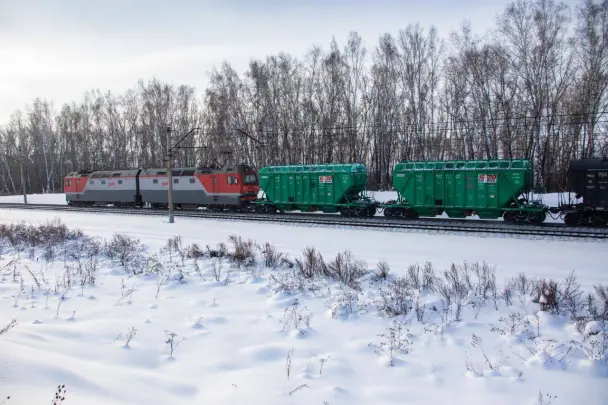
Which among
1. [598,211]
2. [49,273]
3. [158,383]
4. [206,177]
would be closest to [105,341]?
[158,383]

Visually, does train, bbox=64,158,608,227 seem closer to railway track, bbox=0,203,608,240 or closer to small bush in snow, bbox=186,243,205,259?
railway track, bbox=0,203,608,240

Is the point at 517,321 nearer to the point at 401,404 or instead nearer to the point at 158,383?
the point at 401,404

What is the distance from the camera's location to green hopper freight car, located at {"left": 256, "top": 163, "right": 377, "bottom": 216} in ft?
77.0

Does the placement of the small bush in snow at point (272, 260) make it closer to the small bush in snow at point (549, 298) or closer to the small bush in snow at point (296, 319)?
the small bush in snow at point (296, 319)

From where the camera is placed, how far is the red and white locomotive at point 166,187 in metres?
27.2

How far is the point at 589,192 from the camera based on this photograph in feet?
56.9

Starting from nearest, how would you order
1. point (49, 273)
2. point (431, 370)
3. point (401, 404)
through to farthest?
point (401, 404), point (431, 370), point (49, 273)

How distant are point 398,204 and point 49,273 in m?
16.3

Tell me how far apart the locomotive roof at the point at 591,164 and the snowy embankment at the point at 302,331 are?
640cm

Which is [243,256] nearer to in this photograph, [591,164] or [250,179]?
[591,164]

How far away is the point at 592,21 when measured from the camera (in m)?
30.2

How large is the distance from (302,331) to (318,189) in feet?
58.4

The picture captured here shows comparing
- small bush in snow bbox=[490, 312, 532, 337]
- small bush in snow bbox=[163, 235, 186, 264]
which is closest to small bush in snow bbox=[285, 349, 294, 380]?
small bush in snow bbox=[490, 312, 532, 337]

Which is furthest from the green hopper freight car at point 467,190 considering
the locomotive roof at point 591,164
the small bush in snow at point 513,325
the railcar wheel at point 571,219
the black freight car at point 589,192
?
the small bush in snow at point 513,325
